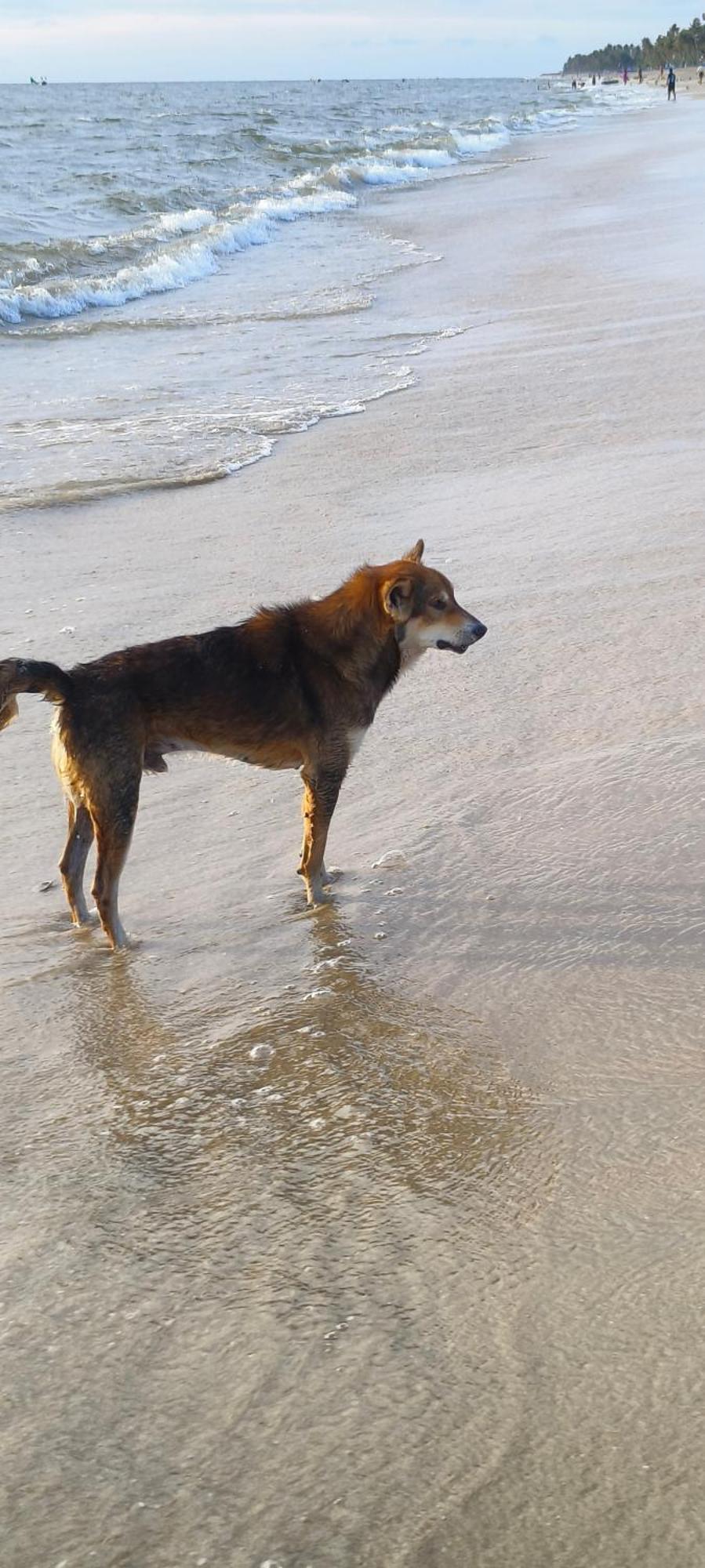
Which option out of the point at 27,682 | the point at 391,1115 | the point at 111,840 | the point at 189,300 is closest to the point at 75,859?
the point at 111,840

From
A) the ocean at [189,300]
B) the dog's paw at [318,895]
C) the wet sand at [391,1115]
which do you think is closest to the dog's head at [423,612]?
the wet sand at [391,1115]

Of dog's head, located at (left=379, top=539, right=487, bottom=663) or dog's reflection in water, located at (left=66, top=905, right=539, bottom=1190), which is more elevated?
dog's head, located at (left=379, top=539, right=487, bottom=663)

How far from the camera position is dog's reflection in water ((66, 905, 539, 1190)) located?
11.1 ft

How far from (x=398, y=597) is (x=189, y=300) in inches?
642

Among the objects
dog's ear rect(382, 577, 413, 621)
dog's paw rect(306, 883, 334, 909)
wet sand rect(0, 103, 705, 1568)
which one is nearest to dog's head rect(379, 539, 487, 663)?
dog's ear rect(382, 577, 413, 621)

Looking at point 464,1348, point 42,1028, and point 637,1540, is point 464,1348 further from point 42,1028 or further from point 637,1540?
point 42,1028

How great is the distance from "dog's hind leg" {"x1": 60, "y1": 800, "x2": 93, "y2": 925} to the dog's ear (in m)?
1.33

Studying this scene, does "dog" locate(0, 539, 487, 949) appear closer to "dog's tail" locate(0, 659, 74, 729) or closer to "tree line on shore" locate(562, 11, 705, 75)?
"dog's tail" locate(0, 659, 74, 729)

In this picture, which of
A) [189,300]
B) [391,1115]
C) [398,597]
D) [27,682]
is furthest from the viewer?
[189,300]

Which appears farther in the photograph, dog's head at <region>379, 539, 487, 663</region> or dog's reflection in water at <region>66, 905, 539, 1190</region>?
dog's head at <region>379, 539, 487, 663</region>

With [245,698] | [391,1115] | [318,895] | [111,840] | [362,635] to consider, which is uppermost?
[362,635]

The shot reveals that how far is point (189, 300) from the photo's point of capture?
790 inches

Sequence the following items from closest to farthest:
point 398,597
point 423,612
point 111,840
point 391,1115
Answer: point 391,1115 < point 111,840 < point 398,597 < point 423,612

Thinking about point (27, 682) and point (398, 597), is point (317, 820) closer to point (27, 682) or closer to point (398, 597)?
point (398, 597)
